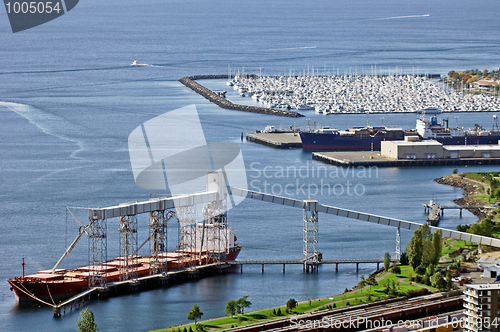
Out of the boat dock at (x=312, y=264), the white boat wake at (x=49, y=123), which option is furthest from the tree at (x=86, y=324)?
the white boat wake at (x=49, y=123)

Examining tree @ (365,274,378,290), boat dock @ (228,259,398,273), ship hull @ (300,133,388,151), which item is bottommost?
tree @ (365,274,378,290)

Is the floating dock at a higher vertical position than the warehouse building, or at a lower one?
lower

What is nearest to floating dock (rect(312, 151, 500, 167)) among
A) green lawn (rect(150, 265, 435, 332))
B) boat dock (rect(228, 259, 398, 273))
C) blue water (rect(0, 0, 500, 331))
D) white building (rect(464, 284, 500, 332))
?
blue water (rect(0, 0, 500, 331))

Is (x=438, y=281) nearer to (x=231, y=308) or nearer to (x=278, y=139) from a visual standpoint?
(x=231, y=308)

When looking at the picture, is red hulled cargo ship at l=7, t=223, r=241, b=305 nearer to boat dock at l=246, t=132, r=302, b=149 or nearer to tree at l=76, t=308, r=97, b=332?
tree at l=76, t=308, r=97, b=332

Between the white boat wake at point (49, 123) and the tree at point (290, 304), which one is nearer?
the tree at point (290, 304)

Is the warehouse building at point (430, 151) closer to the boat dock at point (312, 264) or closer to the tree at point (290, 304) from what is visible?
the boat dock at point (312, 264)

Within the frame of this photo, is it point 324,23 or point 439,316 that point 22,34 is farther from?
point 439,316

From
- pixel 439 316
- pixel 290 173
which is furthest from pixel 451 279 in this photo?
pixel 290 173
